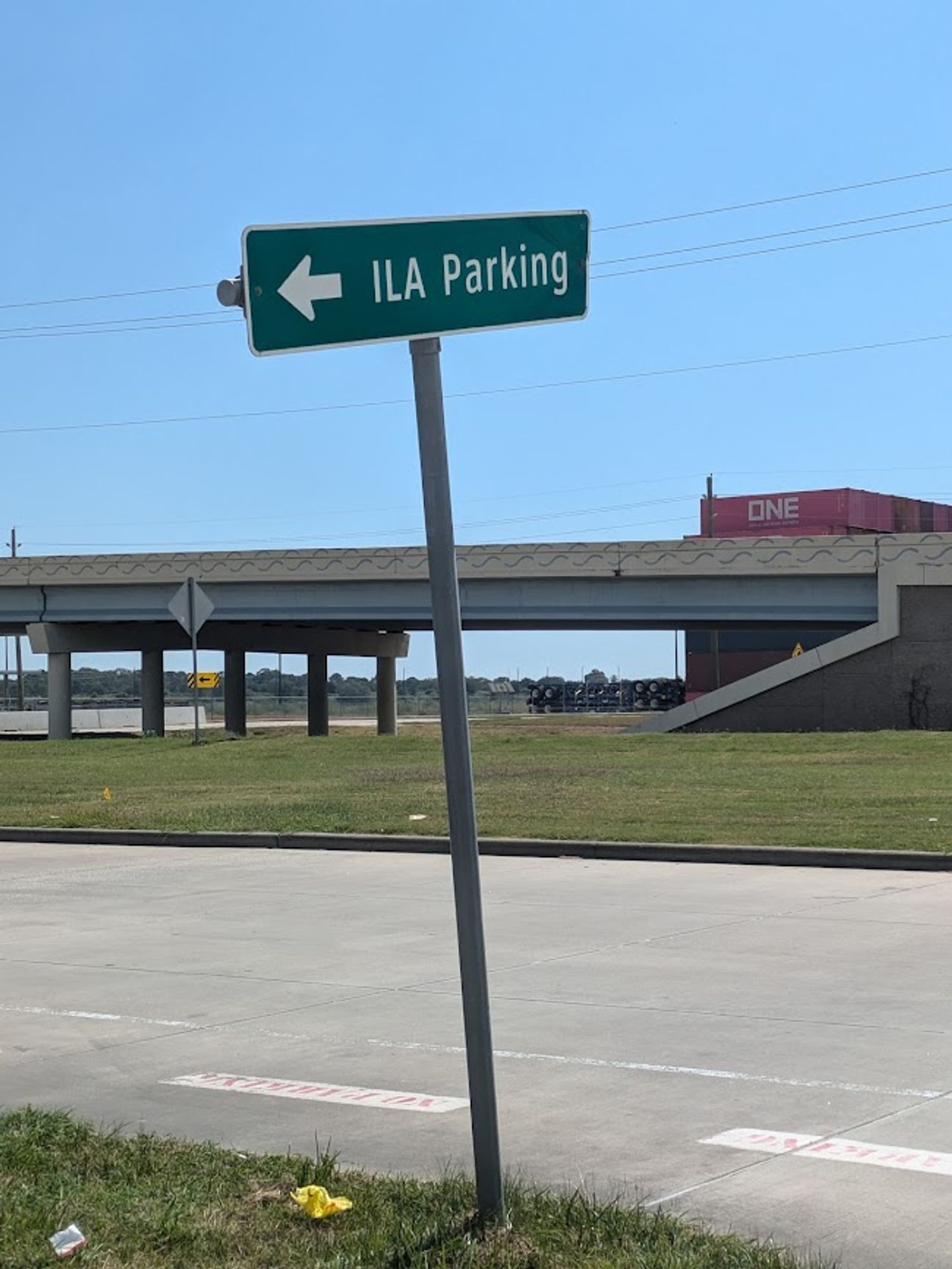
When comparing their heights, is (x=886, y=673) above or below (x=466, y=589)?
below

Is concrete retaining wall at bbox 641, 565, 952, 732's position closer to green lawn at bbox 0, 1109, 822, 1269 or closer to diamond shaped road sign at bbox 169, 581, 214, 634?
diamond shaped road sign at bbox 169, 581, 214, 634

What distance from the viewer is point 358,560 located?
55344 mm

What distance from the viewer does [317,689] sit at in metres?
77.8

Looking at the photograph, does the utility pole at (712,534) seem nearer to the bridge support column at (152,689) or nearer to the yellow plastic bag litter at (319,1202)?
the bridge support column at (152,689)

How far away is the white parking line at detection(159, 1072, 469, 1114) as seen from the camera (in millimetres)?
7301

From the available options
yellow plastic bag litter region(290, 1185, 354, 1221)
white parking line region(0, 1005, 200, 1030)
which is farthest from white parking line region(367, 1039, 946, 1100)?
yellow plastic bag litter region(290, 1185, 354, 1221)

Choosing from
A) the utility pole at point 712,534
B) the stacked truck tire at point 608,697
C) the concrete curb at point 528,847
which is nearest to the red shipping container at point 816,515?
the utility pole at point 712,534

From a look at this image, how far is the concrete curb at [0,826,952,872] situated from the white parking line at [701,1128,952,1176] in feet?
30.7

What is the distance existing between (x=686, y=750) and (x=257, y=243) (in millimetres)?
27440

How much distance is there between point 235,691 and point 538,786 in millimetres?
52058

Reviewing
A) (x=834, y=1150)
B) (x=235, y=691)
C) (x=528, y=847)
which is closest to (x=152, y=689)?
(x=235, y=691)

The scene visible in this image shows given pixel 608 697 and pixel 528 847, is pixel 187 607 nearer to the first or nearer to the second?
pixel 528 847

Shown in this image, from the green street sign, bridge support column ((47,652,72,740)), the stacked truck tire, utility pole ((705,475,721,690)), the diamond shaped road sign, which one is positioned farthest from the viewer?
the stacked truck tire

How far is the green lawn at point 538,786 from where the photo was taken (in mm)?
18969
